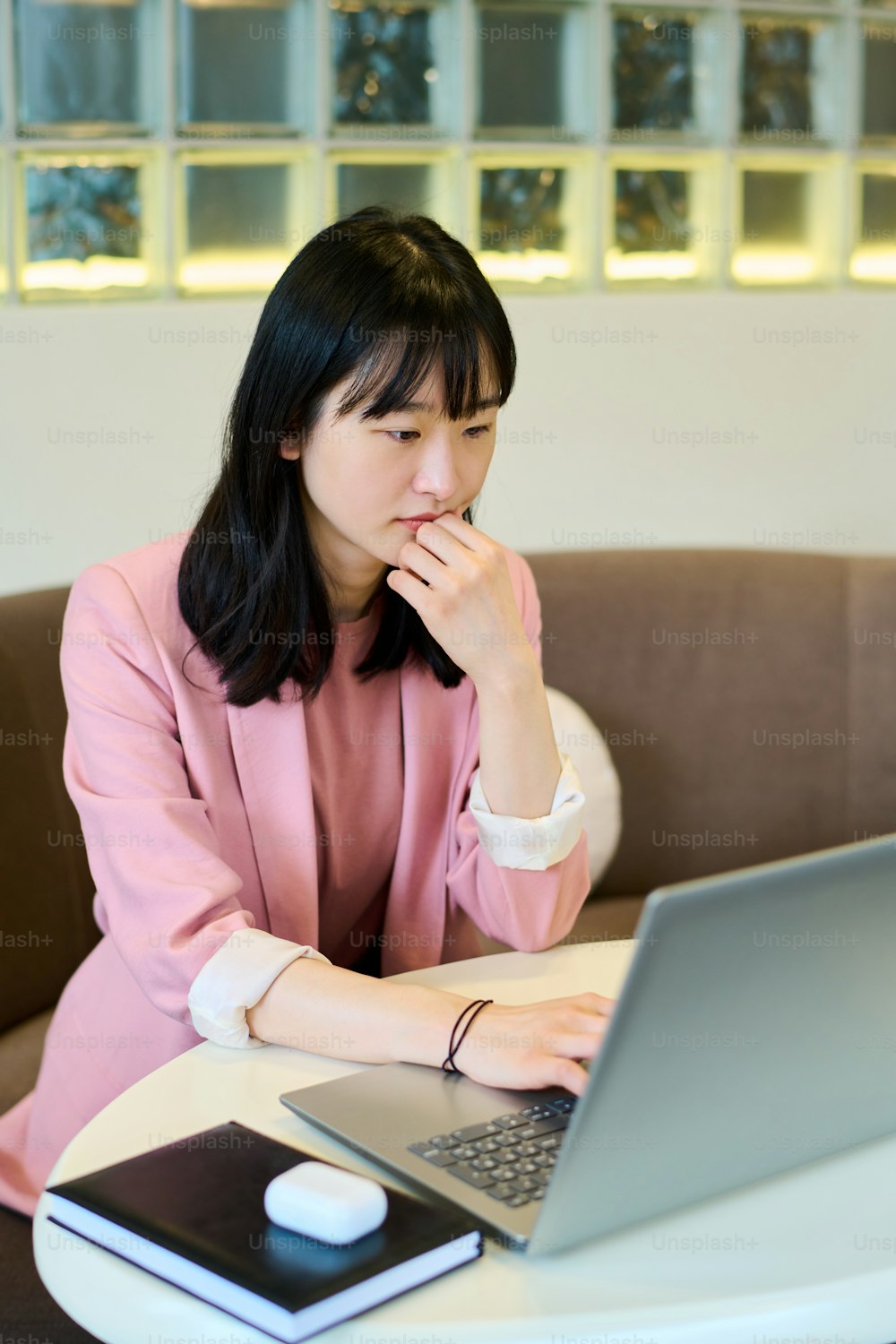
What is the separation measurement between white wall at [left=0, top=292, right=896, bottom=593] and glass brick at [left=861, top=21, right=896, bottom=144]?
31 centimetres

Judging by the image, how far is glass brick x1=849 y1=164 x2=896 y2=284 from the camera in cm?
272

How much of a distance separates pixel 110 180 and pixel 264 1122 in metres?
1.75

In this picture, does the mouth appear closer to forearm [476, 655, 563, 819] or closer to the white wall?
forearm [476, 655, 563, 819]

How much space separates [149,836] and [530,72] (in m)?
1.80

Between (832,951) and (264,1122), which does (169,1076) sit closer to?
(264,1122)

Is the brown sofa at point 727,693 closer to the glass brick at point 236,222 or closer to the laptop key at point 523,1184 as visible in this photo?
the glass brick at point 236,222

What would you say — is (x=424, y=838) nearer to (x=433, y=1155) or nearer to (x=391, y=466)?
(x=391, y=466)

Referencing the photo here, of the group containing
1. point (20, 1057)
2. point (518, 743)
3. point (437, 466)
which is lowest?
point (20, 1057)

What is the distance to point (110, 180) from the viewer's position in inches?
90.1

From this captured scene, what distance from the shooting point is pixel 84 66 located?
2.23 m

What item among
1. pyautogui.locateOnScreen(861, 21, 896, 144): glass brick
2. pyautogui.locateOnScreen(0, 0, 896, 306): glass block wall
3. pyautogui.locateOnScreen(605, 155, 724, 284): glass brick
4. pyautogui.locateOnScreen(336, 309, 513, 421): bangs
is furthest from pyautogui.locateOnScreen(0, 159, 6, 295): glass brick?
pyautogui.locateOnScreen(861, 21, 896, 144): glass brick

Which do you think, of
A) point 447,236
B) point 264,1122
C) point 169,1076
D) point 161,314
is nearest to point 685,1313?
point 264,1122

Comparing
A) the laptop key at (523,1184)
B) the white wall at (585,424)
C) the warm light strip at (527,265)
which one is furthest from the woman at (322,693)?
the warm light strip at (527,265)

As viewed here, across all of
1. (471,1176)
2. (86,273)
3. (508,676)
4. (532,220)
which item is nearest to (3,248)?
(86,273)
